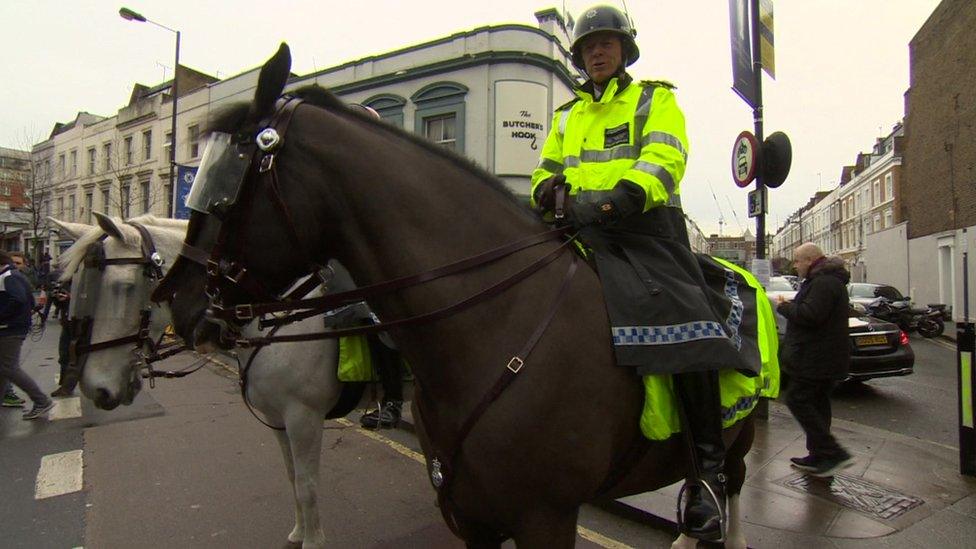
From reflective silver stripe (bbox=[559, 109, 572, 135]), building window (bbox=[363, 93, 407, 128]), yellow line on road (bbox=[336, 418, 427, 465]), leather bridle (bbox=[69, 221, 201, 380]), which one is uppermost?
building window (bbox=[363, 93, 407, 128])

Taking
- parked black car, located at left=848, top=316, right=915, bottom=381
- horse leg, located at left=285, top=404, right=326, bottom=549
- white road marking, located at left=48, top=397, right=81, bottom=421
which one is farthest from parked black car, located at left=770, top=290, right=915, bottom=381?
white road marking, located at left=48, top=397, right=81, bottom=421

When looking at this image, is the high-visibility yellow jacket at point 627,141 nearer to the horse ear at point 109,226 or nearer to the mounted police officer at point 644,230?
the mounted police officer at point 644,230

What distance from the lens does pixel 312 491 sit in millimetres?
3463

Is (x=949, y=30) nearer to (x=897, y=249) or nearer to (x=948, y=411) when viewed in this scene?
(x=897, y=249)

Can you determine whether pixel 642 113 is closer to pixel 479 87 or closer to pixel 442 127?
pixel 479 87

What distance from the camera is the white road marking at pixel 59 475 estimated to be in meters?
4.81

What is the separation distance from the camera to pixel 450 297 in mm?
1732

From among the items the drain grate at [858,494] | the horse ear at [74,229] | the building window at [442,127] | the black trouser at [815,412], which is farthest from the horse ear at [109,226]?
the building window at [442,127]

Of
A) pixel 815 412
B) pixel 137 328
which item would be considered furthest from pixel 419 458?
pixel 815 412

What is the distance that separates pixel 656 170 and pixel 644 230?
260 mm

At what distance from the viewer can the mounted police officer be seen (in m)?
1.83

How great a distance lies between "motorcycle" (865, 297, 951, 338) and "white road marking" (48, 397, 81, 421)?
1939 centimetres

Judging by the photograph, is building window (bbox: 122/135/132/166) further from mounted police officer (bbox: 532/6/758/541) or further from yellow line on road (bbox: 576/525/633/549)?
mounted police officer (bbox: 532/6/758/541)

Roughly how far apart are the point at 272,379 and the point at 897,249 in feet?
125
